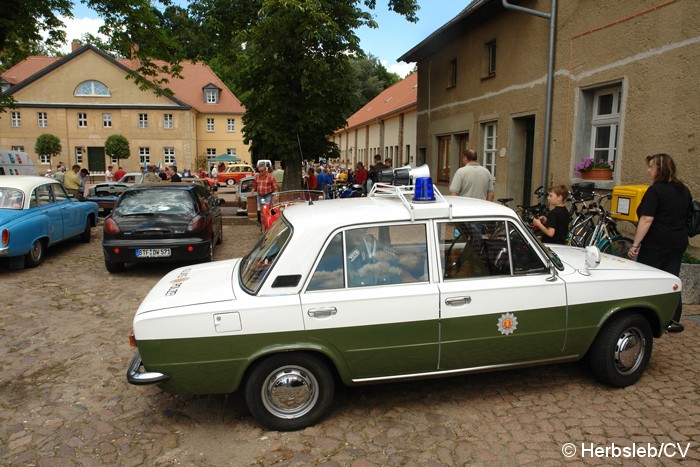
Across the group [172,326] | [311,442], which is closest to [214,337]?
[172,326]

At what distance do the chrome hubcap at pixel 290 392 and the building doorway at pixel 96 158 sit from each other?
5262 centimetres

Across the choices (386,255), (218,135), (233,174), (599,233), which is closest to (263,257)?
(386,255)

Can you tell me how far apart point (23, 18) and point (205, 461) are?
594 inches

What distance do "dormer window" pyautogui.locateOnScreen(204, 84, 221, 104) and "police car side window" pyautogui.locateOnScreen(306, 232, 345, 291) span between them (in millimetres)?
55016

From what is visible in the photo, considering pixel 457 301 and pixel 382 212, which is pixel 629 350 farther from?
pixel 382 212

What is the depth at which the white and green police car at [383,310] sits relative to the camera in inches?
139

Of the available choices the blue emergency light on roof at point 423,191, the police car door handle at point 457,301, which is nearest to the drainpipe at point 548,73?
the blue emergency light on roof at point 423,191

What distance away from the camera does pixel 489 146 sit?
13648mm

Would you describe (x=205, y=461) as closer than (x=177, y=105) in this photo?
Yes

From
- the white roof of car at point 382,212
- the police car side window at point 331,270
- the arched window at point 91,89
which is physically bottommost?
the police car side window at point 331,270

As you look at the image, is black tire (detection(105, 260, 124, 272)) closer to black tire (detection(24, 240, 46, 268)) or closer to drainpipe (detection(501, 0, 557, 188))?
black tire (detection(24, 240, 46, 268))

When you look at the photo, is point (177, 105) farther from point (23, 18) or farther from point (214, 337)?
point (214, 337)

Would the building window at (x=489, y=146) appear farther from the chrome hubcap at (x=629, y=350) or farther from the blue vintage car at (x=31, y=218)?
the blue vintage car at (x=31, y=218)

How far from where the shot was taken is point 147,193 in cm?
918
